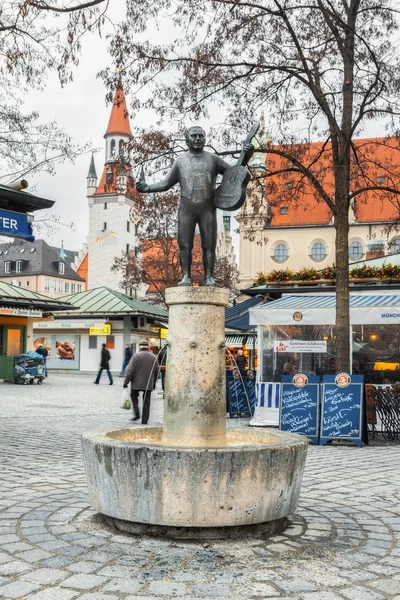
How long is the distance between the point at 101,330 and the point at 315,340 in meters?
24.4

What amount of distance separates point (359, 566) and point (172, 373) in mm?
2171

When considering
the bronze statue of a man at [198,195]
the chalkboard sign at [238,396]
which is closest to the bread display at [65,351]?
the chalkboard sign at [238,396]

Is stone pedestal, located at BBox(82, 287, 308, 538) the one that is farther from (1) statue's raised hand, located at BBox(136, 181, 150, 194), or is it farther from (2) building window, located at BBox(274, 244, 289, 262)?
(2) building window, located at BBox(274, 244, 289, 262)

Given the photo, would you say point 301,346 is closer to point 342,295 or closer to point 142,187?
point 342,295

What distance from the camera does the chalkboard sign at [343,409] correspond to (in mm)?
11109

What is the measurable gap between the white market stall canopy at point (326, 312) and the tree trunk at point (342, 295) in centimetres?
178

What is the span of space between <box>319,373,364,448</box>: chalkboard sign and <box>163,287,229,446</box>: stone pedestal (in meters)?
5.80

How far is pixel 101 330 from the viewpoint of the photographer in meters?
38.4

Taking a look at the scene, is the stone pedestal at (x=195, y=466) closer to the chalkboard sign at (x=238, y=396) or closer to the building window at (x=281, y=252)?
the chalkboard sign at (x=238, y=396)

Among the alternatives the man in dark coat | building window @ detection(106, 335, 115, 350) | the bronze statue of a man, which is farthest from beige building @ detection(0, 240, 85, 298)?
the bronze statue of a man

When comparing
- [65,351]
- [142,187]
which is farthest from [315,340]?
[65,351]

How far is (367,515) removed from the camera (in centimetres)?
592

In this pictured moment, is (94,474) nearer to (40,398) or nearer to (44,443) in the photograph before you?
(44,443)

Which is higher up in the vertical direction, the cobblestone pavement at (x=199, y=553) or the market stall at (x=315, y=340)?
the market stall at (x=315, y=340)
